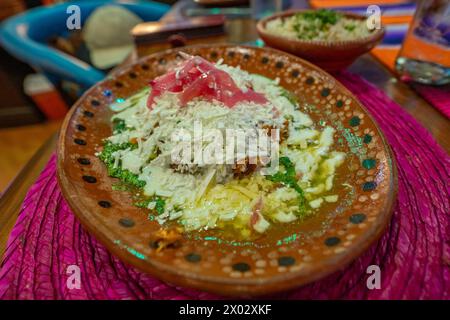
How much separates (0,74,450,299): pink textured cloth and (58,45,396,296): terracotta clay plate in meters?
0.09

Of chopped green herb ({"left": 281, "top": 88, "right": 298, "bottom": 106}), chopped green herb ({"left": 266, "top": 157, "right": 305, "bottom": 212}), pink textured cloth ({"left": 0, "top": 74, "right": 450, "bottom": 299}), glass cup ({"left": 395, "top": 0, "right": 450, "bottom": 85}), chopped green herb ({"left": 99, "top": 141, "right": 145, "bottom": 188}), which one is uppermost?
glass cup ({"left": 395, "top": 0, "right": 450, "bottom": 85})

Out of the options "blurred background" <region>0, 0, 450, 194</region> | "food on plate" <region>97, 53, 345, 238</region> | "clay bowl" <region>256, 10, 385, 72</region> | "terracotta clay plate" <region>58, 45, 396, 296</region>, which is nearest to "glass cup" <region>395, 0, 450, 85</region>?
"blurred background" <region>0, 0, 450, 194</region>

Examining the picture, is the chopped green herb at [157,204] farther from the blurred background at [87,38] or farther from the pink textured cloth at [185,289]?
the blurred background at [87,38]

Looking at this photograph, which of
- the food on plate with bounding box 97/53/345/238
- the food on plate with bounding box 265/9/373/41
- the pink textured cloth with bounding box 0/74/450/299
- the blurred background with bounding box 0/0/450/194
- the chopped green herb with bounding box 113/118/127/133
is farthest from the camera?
the blurred background with bounding box 0/0/450/194

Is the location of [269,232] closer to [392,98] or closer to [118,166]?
[118,166]

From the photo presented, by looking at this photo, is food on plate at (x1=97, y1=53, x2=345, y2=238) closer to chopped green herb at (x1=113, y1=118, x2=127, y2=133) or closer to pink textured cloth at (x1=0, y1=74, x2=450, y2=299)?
chopped green herb at (x1=113, y1=118, x2=127, y2=133)

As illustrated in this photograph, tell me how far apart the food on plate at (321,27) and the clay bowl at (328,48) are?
3.0 inches

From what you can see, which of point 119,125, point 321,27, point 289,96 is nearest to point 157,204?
point 119,125

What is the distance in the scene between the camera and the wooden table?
102 cm

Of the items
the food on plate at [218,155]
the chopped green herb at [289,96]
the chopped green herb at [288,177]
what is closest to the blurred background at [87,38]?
the chopped green herb at [289,96]

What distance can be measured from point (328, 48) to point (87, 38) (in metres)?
2.76

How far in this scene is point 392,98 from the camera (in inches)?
56.0

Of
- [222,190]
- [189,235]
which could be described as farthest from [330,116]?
[189,235]

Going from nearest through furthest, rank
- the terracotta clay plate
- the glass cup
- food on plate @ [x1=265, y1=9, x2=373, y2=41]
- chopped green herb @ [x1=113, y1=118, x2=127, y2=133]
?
the terracotta clay plate → chopped green herb @ [x1=113, y1=118, x2=127, y2=133] → the glass cup → food on plate @ [x1=265, y1=9, x2=373, y2=41]
